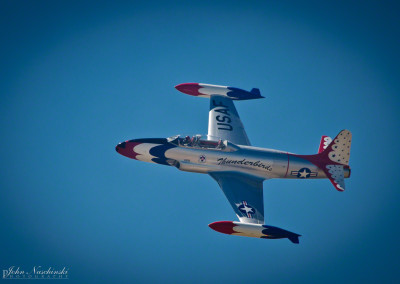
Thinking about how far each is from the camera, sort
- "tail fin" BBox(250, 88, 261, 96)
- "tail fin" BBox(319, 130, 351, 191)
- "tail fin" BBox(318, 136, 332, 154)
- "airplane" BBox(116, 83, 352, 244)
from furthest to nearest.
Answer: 1. "tail fin" BBox(250, 88, 261, 96)
2. "tail fin" BBox(318, 136, 332, 154)
3. "tail fin" BBox(319, 130, 351, 191)
4. "airplane" BBox(116, 83, 352, 244)

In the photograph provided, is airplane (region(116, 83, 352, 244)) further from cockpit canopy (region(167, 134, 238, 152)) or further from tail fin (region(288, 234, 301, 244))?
tail fin (region(288, 234, 301, 244))

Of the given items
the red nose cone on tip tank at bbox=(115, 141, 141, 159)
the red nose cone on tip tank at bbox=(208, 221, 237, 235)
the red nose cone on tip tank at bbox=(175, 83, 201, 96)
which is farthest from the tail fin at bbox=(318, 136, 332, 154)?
the red nose cone on tip tank at bbox=(115, 141, 141, 159)

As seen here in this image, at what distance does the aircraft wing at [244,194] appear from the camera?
3062cm

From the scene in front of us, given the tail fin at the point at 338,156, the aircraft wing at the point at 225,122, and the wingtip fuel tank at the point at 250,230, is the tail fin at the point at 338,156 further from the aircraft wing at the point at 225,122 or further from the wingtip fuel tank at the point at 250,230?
the wingtip fuel tank at the point at 250,230

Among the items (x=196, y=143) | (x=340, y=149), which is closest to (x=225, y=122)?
(x=196, y=143)

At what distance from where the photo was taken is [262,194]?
3195 cm

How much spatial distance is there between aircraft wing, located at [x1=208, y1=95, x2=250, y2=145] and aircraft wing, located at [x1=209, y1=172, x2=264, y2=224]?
2.79 meters

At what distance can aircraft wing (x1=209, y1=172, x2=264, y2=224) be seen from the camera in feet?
100

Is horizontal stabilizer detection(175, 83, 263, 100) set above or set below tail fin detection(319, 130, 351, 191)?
above

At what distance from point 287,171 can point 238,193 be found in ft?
12.0

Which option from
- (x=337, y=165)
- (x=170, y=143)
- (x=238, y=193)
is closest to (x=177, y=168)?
(x=170, y=143)

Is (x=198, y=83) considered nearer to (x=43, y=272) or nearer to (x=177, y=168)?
(x=177, y=168)

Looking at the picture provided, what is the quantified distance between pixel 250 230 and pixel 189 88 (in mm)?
12241

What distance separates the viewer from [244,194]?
104 ft
